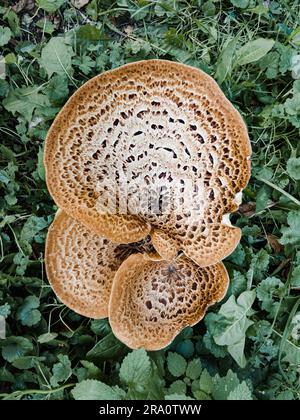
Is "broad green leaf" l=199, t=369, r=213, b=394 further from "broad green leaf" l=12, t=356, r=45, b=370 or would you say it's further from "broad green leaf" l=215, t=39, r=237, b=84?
"broad green leaf" l=215, t=39, r=237, b=84

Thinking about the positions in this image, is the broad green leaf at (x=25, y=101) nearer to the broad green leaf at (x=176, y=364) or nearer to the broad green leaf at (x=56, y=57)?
the broad green leaf at (x=56, y=57)

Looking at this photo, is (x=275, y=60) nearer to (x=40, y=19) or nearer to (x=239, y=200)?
(x=239, y=200)

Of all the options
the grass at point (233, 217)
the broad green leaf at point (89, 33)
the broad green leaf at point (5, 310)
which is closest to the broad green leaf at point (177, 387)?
the grass at point (233, 217)

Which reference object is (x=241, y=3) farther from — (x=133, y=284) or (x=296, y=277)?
(x=133, y=284)

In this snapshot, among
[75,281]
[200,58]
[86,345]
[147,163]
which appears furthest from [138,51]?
[86,345]

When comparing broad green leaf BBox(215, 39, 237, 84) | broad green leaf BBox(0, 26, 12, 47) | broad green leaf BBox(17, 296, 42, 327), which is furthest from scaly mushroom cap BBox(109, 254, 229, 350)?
broad green leaf BBox(0, 26, 12, 47)
